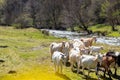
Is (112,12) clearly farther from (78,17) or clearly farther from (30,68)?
(30,68)

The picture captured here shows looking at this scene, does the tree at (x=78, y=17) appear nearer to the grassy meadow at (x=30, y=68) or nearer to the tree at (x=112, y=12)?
the tree at (x=112, y=12)

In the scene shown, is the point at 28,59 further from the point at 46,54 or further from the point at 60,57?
the point at 60,57

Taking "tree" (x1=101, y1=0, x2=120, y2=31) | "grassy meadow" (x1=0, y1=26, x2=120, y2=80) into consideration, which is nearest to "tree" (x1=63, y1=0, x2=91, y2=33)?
"tree" (x1=101, y1=0, x2=120, y2=31)

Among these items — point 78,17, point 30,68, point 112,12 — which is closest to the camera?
point 30,68

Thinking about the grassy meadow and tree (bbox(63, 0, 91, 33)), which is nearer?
the grassy meadow

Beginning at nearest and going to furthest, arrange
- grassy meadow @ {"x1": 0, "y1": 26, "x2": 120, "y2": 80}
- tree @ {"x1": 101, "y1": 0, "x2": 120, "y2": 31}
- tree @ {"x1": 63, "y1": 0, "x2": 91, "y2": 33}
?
1. grassy meadow @ {"x1": 0, "y1": 26, "x2": 120, "y2": 80}
2. tree @ {"x1": 101, "y1": 0, "x2": 120, "y2": 31}
3. tree @ {"x1": 63, "y1": 0, "x2": 91, "y2": 33}

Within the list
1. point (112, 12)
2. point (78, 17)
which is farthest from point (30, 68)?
point (78, 17)

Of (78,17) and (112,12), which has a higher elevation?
(112,12)

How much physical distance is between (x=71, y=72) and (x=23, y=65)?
4989mm

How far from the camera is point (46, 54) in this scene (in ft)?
121

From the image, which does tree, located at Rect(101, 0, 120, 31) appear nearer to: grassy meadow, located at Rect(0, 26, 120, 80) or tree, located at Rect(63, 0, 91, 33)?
tree, located at Rect(63, 0, 91, 33)

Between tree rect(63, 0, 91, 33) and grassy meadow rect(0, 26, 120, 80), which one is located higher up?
tree rect(63, 0, 91, 33)

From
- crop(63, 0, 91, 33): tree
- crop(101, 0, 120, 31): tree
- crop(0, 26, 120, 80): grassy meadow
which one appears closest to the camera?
crop(0, 26, 120, 80): grassy meadow

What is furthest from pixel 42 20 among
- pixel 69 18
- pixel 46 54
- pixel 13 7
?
pixel 46 54
